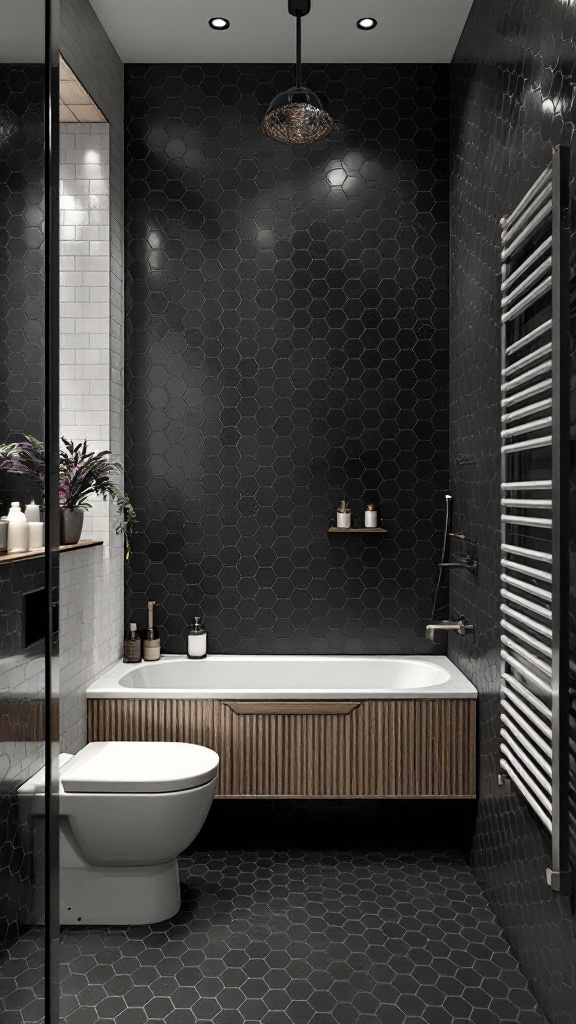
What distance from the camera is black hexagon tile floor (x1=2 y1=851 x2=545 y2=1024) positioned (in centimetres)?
→ 204

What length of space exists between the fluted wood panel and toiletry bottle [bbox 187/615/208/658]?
0.45 meters

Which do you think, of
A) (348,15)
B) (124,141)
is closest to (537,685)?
(348,15)

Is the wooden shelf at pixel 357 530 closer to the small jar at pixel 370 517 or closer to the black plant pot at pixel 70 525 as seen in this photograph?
the small jar at pixel 370 517

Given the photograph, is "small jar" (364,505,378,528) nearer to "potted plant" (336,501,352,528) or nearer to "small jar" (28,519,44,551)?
"potted plant" (336,501,352,528)

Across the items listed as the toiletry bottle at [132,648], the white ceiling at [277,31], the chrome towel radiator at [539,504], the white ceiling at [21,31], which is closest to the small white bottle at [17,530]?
the white ceiling at [21,31]

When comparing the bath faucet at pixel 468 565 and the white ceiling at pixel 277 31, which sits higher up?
the white ceiling at pixel 277 31

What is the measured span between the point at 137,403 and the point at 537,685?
2.25m

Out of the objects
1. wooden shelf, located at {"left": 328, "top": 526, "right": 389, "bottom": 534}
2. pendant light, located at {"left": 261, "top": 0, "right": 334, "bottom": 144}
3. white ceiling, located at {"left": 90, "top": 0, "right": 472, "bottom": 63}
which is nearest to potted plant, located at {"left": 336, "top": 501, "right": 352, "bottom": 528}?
wooden shelf, located at {"left": 328, "top": 526, "right": 389, "bottom": 534}

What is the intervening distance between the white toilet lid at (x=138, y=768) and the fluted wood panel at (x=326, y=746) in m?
0.21

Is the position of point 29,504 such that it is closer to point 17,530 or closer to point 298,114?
point 17,530

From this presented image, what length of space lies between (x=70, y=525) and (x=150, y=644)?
2.92 feet

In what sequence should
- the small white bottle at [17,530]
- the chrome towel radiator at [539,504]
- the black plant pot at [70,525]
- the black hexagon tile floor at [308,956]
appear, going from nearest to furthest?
the small white bottle at [17,530] → the chrome towel radiator at [539,504] → the black hexagon tile floor at [308,956] → the black plant pot at [70,525]

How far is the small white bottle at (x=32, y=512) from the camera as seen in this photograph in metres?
0.92

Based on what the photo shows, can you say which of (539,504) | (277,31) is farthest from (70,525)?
(277,31)
